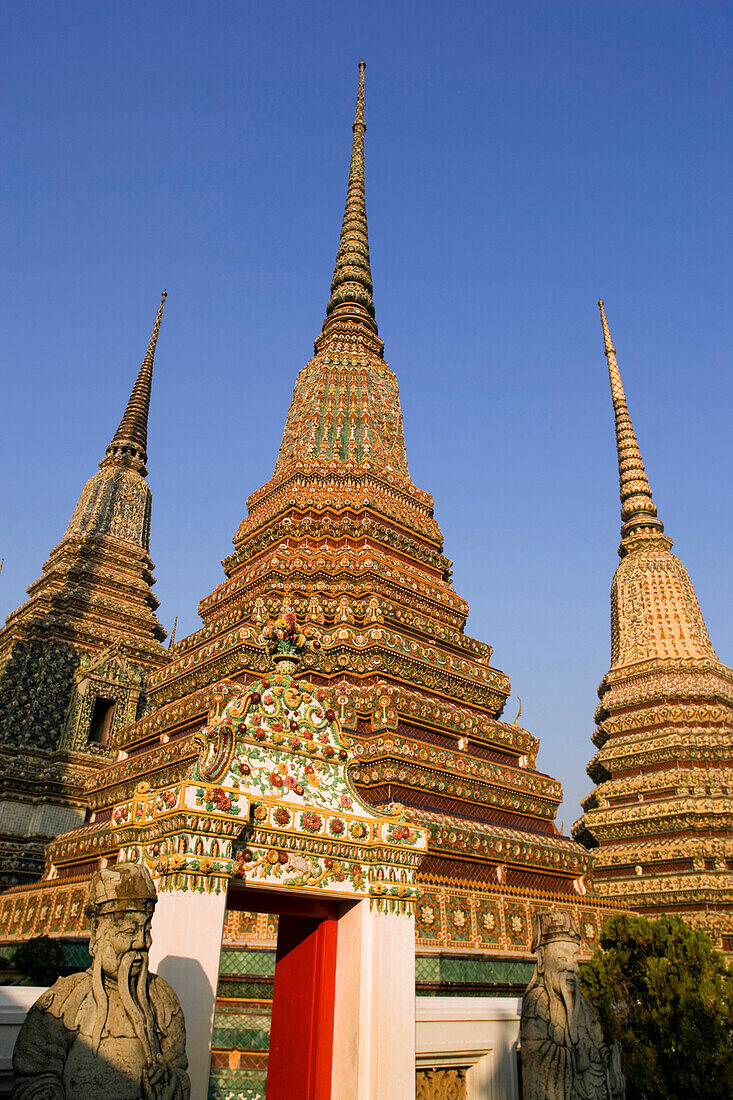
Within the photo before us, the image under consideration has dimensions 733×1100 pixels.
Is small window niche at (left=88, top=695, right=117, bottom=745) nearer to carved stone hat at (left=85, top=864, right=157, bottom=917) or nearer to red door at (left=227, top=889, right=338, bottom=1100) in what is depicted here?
red door at (left=227, top=889, right=338, bottom=1100)

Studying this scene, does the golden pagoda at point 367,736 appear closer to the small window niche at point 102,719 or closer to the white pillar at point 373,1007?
the white pillar at point 373,1007

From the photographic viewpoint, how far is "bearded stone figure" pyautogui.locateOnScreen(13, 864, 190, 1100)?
3383 millimetres

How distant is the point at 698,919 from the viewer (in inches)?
663

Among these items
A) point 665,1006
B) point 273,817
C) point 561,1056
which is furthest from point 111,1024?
point 665,1006

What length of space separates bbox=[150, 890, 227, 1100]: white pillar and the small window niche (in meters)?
17.9

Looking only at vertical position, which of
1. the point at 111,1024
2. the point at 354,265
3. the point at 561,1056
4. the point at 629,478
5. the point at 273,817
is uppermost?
the point at 354,265

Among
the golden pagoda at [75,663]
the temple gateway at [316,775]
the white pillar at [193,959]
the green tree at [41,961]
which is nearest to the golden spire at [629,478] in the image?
the temple gateway at [316,775]

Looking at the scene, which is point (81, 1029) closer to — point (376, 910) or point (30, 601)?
point (376, 910)

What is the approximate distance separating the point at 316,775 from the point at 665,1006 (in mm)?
5703

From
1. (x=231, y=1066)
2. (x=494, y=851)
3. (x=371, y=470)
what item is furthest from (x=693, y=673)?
(x=231, y=1066)

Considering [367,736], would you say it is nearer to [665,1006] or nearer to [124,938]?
[665,1006]

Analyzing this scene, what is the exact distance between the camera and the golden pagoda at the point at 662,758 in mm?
17688

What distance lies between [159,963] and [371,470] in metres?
12.9

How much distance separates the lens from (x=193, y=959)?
4336 mm
